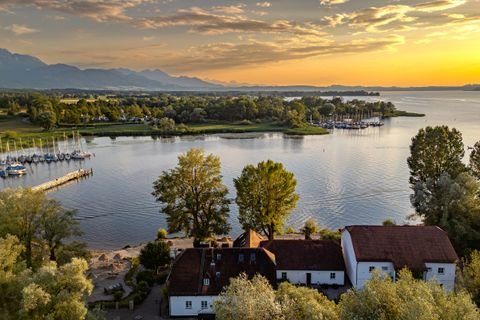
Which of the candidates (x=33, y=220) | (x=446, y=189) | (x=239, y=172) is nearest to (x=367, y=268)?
(x=446, y=189)

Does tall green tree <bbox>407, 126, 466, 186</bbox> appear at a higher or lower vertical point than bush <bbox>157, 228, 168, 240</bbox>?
higher

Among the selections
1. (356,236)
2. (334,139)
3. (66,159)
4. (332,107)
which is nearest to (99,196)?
(66,159)

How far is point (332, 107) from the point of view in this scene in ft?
552

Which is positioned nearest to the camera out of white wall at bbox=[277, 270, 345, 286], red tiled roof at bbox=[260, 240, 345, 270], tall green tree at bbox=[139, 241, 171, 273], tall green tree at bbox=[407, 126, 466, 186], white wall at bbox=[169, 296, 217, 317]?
white wall at bbox=[169, 296, 217, 317]

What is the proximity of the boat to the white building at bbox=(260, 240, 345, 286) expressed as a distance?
211 feet

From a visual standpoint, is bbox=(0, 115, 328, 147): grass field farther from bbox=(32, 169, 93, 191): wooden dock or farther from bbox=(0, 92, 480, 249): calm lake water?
bbox=(32, 169, 93, 191): wooden dock

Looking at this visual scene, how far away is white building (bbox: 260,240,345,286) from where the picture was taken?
31.4m

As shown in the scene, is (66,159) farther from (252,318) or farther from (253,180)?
(252,318)

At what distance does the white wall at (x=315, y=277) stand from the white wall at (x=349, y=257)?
2.45 ft

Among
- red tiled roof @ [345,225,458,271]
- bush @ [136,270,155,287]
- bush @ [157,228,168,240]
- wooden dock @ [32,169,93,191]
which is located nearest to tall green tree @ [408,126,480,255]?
red tiled roof @ [345,225,458,271]

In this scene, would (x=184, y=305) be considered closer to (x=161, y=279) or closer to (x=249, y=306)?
(x=161, y=279)

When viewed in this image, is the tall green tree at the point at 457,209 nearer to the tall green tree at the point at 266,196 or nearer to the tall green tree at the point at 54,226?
the tall green tree at the point at 266,196

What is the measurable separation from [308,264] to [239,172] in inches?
1685

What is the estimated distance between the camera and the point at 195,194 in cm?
4119
